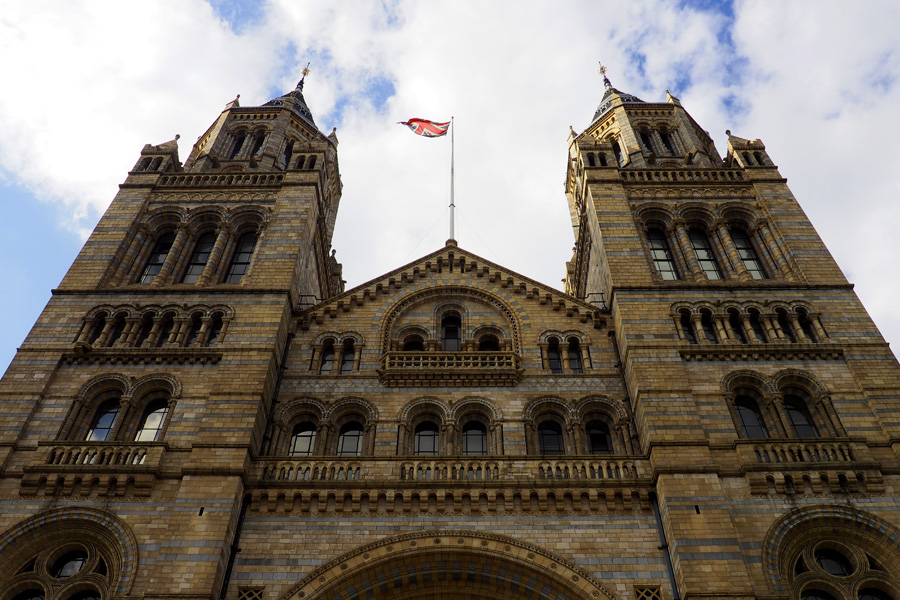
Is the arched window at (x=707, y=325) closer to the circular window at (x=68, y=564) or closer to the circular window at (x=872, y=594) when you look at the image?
the circular window at (x=872, y=594)

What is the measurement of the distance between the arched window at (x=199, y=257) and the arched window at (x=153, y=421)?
593cm

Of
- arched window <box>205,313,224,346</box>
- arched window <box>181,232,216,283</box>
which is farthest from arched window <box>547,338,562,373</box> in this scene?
arched window <box>181,232,216,283</box>

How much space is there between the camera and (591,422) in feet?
69.0

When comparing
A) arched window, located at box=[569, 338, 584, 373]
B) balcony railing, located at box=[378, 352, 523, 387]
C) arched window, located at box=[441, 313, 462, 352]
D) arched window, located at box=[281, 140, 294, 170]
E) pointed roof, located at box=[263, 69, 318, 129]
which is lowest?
balcony railing, located at box=[378, 352, 523, 387]

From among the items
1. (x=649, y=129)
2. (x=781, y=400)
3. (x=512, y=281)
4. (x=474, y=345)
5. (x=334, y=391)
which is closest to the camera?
(x=781, y=400)

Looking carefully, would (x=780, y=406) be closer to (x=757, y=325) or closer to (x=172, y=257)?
(x=757, y=325)

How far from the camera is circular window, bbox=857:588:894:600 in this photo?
16281mm

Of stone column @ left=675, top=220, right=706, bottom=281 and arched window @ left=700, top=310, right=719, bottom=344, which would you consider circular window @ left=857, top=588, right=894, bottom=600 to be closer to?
arched window @ left=700, top=310, right=719, bottom=344

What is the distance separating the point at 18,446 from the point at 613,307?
58.1ft

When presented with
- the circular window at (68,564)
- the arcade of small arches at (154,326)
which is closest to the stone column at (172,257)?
the arcade of small arches at (154,326)

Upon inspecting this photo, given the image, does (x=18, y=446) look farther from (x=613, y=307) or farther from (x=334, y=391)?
(x=613, y=307)

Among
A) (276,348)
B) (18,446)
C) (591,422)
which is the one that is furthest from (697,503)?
(18,446)

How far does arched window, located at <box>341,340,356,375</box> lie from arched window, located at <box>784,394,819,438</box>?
1303cm

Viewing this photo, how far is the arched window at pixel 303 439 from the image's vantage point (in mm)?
20375
